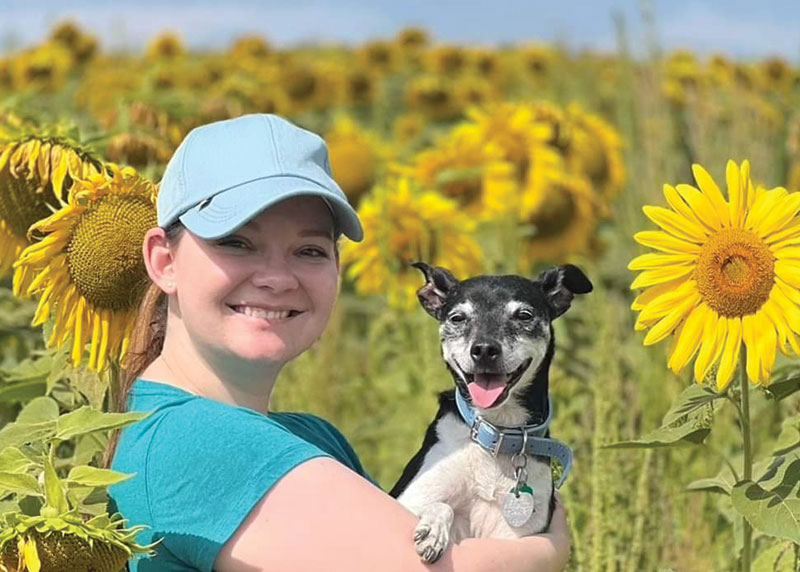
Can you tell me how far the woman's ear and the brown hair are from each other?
0.42 ft

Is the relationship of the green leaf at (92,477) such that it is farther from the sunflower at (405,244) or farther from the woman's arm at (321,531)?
the sunflower at (405,244)

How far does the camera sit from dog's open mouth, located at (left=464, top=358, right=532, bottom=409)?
2506 mm

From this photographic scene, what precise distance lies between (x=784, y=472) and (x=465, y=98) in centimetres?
729

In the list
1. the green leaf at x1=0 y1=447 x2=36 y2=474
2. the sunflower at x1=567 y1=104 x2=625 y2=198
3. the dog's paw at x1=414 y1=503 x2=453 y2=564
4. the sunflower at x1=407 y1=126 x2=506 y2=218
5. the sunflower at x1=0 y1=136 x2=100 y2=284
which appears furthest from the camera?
the sunflower at x1=567 y1=104 x2=625 y2=198

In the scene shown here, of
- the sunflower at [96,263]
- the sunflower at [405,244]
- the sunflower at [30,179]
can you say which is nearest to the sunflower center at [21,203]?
the sunflower at [30,179]

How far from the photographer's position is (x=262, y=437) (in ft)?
7.66

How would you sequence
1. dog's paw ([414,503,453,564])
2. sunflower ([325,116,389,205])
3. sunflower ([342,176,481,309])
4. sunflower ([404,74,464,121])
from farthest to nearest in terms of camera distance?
sunflower ([404,74,464,121])
sunflower ([325,116,389,205])
sunflower ([342,176,481,309])
dog's paw ([414,503,453,564])

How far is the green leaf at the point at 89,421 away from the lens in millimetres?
2129

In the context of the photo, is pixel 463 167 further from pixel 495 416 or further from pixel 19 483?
pixel 19 483

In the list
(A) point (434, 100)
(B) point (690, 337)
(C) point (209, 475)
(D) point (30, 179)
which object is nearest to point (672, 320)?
(B) point (690, 337)

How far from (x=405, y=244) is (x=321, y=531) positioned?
3.09 m

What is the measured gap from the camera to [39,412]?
278 cm

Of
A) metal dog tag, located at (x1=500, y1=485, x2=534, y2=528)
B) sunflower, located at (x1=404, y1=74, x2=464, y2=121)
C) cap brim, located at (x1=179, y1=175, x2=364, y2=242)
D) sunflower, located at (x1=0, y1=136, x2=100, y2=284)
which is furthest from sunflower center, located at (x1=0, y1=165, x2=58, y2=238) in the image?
sunflower, located at (x1=404, y1=74, x2=464, y2=121)

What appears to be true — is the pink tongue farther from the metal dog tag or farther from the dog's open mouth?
the metal dog tag
